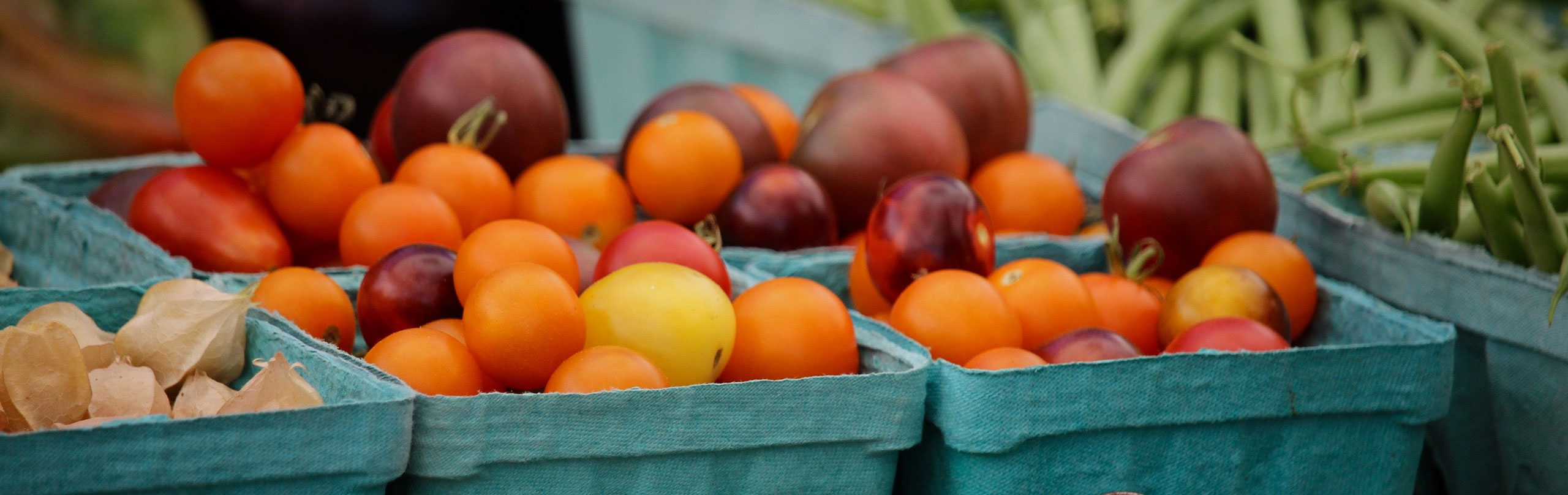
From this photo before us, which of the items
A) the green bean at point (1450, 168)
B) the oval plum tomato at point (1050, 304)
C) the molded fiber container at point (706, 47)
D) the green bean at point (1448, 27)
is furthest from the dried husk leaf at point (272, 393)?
the green bean at point (1448, 27)

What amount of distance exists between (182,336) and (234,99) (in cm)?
34

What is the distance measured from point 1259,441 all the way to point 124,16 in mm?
1827

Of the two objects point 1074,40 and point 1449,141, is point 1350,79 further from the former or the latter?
point 1449,141

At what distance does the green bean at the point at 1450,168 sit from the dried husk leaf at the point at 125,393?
1.18 meters

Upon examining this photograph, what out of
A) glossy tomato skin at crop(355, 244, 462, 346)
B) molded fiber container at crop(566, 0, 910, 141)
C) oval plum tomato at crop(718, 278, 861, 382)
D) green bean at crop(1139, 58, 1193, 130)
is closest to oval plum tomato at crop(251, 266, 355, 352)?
glossy tomato skin at crop(355, 244, 462, 346)

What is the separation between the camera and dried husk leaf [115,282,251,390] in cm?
105

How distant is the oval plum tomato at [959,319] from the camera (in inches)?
46.0

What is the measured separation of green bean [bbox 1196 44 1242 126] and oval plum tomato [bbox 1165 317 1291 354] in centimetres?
128

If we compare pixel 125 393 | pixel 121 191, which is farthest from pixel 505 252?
pixel 121 191

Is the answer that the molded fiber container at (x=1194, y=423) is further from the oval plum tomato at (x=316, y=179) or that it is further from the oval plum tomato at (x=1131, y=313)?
the oval plum tomato at (x=316, y=179)

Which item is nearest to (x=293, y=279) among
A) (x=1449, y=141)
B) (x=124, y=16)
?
(x=124, y=16)

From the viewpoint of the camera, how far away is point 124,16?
1.97 metres

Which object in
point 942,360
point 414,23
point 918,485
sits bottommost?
point 414,23

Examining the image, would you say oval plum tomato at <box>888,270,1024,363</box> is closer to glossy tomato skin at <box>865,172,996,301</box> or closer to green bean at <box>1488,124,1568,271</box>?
glossy tomato skin at <box>865,172,996,301</box>
